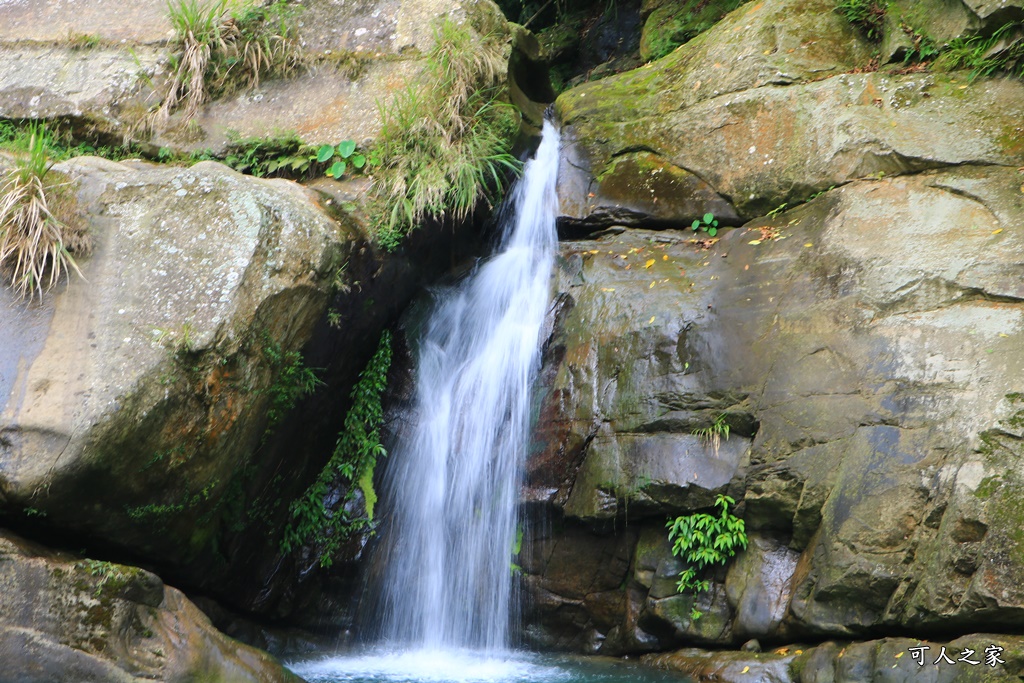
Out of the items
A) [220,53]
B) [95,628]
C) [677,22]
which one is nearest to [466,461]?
[95,628]

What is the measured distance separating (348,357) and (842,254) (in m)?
3.63

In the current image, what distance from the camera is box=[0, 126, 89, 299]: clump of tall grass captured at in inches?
179

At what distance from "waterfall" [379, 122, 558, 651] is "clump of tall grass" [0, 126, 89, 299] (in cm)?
269

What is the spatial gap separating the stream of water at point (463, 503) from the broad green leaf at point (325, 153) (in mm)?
1453

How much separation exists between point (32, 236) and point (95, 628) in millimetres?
2189

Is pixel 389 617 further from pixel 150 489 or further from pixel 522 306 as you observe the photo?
pixel 522 306

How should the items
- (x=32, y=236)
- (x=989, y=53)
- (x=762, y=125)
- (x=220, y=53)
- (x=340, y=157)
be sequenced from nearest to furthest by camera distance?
(x=32, y=236) < (x=989, y=53) < (x=340, y=157) < (x=762, y=125) < (x=220, y=53)

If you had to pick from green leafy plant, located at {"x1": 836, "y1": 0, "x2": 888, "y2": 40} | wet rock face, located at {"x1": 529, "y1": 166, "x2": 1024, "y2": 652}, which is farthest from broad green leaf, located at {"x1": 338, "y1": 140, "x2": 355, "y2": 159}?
green leafy plant, located at {"x1": 836, "y1": 0, "x2": 888, "y2": 40}

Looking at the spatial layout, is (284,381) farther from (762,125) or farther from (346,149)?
(762,125)

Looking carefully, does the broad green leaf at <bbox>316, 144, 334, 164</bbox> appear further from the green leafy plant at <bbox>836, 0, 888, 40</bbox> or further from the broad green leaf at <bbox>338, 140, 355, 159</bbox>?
the green leafy plant at <bbox>836, 0, 888, 40</bbox>

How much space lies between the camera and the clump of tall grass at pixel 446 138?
6.06 metres

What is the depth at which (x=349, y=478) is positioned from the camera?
6.13m

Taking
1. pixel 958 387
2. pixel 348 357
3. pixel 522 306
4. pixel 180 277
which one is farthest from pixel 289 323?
pixel 958 387

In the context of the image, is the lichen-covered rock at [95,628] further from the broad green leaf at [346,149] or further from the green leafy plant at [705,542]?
the broad green leaf at [346,149]
